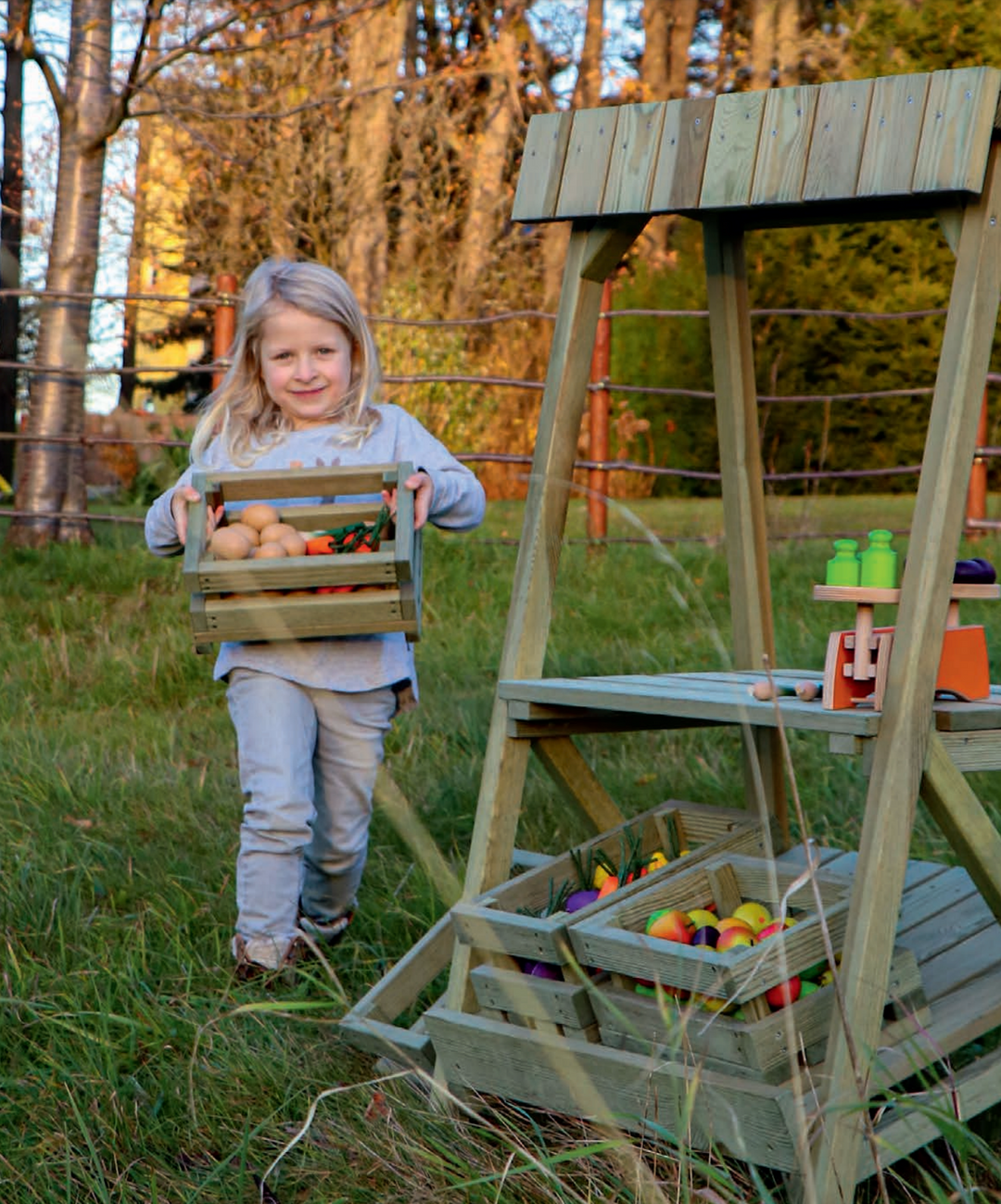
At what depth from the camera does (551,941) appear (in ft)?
6.61

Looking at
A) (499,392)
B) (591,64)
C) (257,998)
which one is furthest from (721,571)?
(591,64)

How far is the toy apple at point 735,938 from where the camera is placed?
201 cm

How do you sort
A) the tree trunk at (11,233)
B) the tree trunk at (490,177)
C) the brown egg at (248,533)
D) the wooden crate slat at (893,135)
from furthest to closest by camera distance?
1. the tree trunk at (490,177)
2. the tree trunk at (11,233)
3. the brown egg at (248,533)
4. the wooden crate slat at (893,135)

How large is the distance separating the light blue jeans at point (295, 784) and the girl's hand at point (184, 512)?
0.30 m

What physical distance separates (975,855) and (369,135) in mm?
13851

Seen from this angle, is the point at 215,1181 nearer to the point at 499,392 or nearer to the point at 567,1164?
the point at 567,1164

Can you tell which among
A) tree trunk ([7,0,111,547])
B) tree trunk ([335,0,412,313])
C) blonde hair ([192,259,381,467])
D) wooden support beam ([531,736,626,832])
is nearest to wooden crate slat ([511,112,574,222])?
blonde hair ([192,259,381,467])

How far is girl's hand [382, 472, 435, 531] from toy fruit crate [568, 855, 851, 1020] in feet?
2.62

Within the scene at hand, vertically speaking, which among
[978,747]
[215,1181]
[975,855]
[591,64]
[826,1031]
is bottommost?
[215,1181]

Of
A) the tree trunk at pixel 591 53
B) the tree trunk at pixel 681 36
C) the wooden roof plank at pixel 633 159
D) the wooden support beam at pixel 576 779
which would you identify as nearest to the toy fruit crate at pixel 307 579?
the wooden support beam at pixel 576 779

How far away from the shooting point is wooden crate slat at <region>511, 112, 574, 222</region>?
89.0 inches

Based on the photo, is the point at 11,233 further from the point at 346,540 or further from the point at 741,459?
the point at 741,459

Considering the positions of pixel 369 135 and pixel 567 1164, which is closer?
pixel 567 1164

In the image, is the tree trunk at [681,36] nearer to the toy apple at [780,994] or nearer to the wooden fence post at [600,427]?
the wooden fence post at [600,427]
